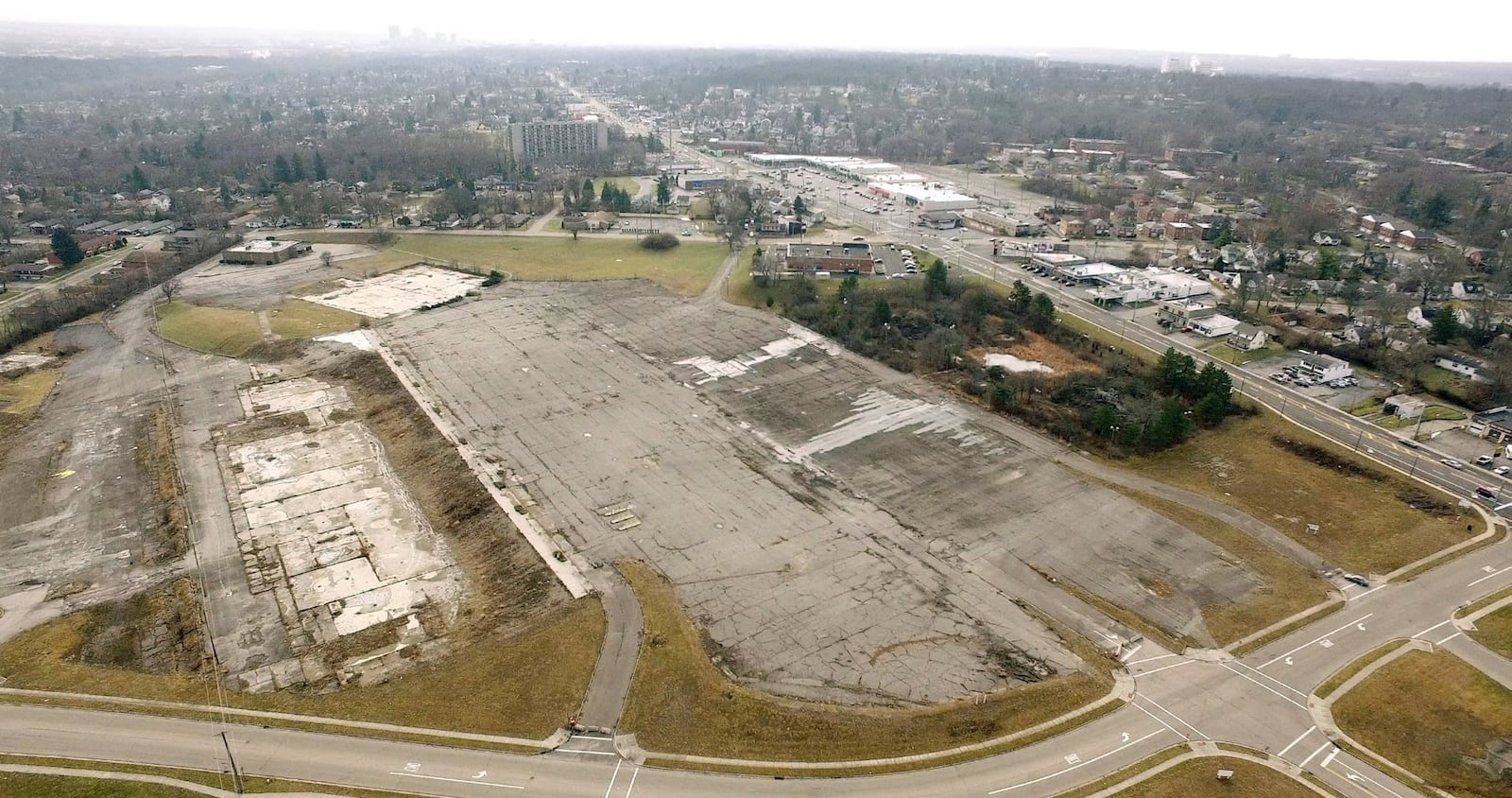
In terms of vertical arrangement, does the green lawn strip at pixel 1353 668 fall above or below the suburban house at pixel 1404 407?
below

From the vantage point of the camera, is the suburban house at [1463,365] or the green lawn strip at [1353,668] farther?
the suburban house at [1463,365]

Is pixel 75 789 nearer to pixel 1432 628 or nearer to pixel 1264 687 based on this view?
pixel 1264 687

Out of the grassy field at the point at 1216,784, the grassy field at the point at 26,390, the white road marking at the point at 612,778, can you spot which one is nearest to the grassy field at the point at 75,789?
the white road marking at the point at 612,778

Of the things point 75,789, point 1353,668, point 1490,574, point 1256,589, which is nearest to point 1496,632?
point 1490,574

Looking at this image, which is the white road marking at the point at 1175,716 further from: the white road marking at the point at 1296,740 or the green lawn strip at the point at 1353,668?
the green lawn strip at the point at 1353,668

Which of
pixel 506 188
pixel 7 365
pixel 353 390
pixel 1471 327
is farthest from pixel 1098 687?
pixel 506 188

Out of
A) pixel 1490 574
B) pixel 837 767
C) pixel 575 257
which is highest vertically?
pixel 575 257
